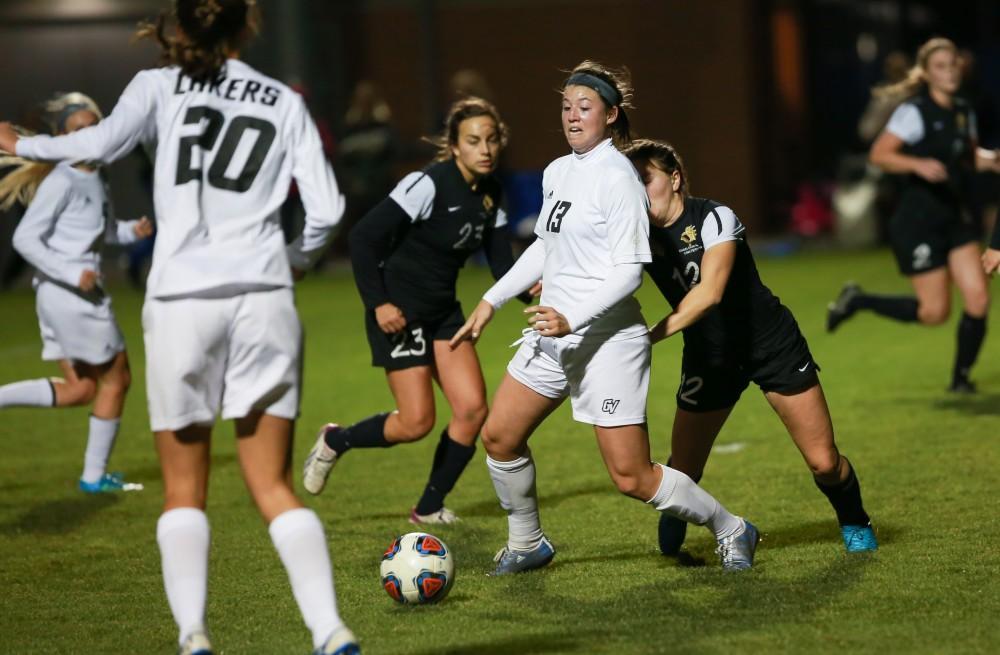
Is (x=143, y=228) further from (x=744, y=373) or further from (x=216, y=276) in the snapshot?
(x=216, y=276)

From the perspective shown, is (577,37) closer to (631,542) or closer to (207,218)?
(631,542)

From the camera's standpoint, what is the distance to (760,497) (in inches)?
267

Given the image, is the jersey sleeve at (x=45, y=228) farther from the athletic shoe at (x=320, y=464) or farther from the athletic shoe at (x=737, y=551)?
the athletic shoe at (x=737, y=551)

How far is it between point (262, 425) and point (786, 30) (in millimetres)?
21798

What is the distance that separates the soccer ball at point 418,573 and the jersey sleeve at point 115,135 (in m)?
1.79

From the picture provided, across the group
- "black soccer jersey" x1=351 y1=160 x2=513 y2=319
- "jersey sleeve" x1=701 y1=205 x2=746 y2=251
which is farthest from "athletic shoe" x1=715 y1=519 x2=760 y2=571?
"black soccer jersey" x1=351 y1=160 x2=513 y2=319

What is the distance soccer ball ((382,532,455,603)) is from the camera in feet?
16.8

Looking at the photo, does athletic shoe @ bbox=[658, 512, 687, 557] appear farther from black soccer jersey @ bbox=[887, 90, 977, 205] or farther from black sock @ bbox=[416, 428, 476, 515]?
black soccer jersey @ bbox=[887, 90, 977, 205]

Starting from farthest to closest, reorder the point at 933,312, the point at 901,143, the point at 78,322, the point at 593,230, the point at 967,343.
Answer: the point at 967,343
the point at 933,312
the point at 901,143
the point at 78,322
the point at 593,230

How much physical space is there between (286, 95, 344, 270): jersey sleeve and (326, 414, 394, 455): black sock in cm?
252

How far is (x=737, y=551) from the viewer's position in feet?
17.7

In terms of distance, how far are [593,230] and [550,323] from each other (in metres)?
0.40

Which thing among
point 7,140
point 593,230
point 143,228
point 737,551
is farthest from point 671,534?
point 143,228

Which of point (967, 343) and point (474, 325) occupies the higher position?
point (474, 325)
